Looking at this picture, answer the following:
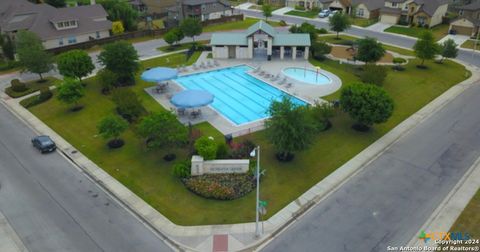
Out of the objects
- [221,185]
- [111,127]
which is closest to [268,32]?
[111,127]

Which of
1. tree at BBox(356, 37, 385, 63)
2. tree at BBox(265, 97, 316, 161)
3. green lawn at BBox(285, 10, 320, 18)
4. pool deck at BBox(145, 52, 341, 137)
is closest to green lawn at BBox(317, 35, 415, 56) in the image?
tree at BBox(356, 37, 385, 63)

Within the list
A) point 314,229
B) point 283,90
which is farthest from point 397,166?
point 283,90

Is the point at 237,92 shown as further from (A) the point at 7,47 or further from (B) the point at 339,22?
(A) the point at 7,47

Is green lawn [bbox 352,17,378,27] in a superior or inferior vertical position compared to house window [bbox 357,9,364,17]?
inferior

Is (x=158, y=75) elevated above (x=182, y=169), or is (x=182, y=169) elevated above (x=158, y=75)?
(x=158, y=75)

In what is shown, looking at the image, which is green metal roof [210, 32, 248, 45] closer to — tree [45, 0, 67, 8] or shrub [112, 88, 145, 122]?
shrub [112, 88, 145, 122]
